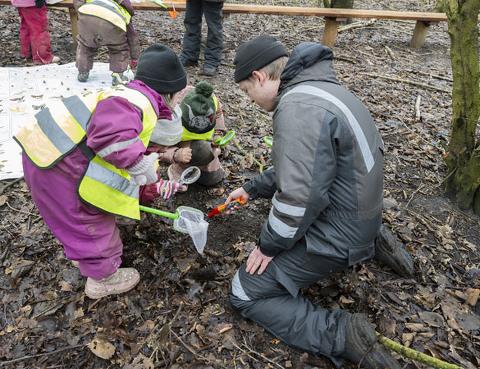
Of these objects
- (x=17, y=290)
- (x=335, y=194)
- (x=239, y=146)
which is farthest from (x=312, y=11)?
(x=17, y=290)

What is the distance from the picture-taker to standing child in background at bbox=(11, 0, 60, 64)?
5383mm

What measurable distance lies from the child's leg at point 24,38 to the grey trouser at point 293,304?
5126 mm

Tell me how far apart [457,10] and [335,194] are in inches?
80.4

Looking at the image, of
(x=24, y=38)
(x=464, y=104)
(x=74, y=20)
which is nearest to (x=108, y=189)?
(x=464, y=104)

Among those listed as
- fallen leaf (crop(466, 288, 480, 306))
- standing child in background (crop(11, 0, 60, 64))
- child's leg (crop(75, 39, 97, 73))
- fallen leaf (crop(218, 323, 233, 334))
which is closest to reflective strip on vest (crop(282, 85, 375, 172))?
fallen leaf (crop(218, 323, 233, 334))

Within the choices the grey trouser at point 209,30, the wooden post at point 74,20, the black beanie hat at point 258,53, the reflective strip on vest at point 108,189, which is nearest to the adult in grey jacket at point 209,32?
the grey trouser at point 209,30

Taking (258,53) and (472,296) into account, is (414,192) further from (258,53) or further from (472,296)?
(258,53)

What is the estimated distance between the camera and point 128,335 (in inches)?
92.9

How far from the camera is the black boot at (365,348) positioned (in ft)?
6.97

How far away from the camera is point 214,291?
267 cm

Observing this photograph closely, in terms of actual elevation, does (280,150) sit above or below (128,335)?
above

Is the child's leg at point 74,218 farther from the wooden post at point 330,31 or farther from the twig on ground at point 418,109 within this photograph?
the wooden post at point 330,31

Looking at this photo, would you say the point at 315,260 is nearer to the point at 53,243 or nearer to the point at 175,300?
the point at 175,300

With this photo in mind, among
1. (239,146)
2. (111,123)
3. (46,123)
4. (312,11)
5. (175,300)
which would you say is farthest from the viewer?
(312,11)
